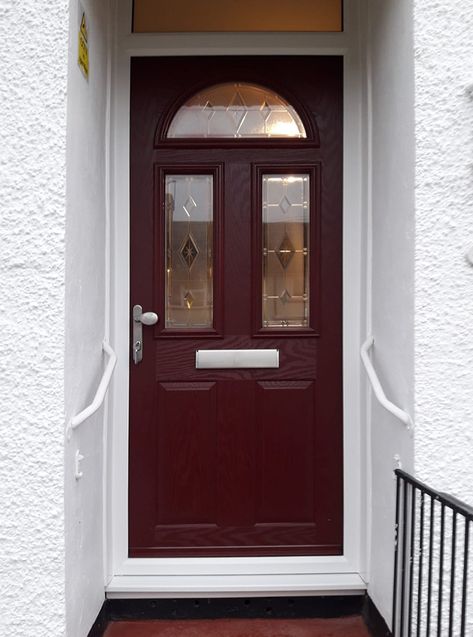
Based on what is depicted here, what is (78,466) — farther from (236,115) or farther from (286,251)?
(236,115)

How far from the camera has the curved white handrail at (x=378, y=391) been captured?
2.23 m

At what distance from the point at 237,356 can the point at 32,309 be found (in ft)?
3.55

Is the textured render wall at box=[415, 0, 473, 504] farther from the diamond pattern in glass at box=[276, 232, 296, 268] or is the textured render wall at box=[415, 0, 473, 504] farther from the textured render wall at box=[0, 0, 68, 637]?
the textured render wall at box=[0, 0, 68, 637]

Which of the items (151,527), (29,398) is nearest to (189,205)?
(29,398)

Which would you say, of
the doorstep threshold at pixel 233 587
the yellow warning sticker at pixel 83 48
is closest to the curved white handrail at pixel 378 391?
the doorstep threshold at pixel 233 587

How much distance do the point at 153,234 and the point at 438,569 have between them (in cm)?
182

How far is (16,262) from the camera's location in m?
2.09

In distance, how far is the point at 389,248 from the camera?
2469mm

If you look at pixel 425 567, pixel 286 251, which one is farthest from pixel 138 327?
pixel 425 567

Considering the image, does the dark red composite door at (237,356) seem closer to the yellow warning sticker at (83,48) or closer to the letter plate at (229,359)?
the letter plate at (229,359)

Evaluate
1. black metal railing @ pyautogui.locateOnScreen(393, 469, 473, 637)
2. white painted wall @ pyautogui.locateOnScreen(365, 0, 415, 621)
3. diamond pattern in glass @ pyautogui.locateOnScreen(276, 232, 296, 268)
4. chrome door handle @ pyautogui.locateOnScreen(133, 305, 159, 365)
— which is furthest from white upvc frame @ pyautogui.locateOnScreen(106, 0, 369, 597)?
black metal railing @ pyautogui.locateOnScreen(393, 469, 473, 637)

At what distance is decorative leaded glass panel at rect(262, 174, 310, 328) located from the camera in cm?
295

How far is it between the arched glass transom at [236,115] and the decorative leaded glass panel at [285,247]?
0.75ft

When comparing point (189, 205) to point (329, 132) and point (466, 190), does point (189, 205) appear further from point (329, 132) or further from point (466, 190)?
point (466, 190)
